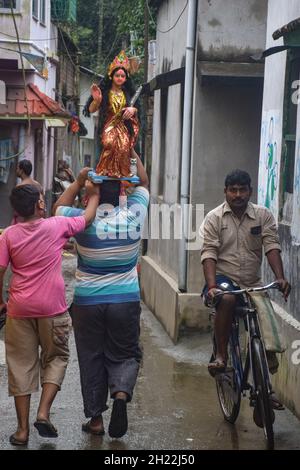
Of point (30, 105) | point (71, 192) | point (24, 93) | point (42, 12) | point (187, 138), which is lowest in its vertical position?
point (71, 192)

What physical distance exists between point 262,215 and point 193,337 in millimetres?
3532

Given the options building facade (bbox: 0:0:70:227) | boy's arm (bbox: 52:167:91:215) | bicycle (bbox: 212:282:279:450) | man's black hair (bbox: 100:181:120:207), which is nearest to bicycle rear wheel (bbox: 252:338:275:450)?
bicycle (bbox: 212:282:279:450)

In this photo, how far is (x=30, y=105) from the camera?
18.4 metres

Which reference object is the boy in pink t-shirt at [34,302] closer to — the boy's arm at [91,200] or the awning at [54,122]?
the boy's arm at [91,200]

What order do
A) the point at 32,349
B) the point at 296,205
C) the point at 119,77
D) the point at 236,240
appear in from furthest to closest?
the point at 296,205 < the point at 236,240 < the point at 119,77 < the point at 32,349

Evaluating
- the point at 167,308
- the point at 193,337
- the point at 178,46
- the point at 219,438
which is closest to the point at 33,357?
the point at 219,438

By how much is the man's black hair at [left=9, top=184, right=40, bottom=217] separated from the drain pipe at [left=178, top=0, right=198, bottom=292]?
4.32m

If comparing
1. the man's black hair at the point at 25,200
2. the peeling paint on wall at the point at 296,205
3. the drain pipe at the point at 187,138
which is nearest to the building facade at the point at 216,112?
the drain pipe at the point at 187,138

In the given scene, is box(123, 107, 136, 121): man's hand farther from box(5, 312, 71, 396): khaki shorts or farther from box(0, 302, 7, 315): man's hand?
box(0, 302, 7, 315): man's hand

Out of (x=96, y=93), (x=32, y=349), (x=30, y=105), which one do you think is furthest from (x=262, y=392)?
(x=30, y=105)

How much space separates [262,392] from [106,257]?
1.39 metres

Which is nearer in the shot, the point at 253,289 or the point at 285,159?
the point at 253,289

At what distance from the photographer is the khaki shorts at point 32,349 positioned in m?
6.00

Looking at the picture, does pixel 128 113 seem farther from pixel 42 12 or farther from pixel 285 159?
pixel 42 12
